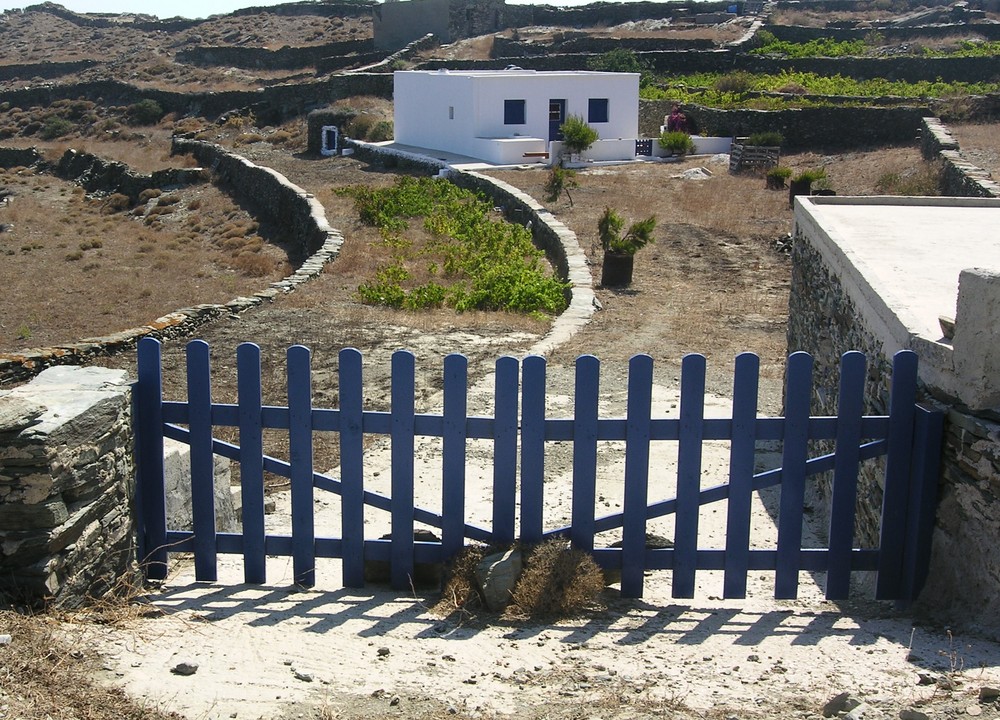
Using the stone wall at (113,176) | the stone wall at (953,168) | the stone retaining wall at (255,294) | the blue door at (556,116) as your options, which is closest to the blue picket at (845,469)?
the stone retaining wall at (255,294)

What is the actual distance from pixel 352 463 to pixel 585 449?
1.12 meters

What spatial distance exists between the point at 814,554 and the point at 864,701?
127 cm

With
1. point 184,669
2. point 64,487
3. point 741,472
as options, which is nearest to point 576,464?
point 741,472

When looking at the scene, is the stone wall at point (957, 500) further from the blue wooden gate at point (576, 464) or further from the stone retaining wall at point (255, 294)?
the stone retaining wall at point (255, 294)

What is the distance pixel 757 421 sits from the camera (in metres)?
5.07

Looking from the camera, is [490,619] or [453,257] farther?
[453,257]

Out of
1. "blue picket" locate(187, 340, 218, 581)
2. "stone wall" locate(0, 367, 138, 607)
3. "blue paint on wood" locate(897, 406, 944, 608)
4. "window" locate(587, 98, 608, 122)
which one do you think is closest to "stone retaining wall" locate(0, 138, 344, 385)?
"blue picket" locate(187, 340, 218, 581)

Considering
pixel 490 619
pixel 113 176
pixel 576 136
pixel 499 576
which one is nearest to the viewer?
pixel 490 619

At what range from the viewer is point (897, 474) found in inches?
201

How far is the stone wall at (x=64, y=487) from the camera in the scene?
14.9 feet

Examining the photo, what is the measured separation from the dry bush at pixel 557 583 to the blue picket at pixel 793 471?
0.89 m

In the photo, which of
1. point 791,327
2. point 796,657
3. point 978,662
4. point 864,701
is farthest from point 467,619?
point 791,327

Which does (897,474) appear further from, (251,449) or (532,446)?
(251,449)

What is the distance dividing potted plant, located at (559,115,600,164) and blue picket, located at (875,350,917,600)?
88.9ft
